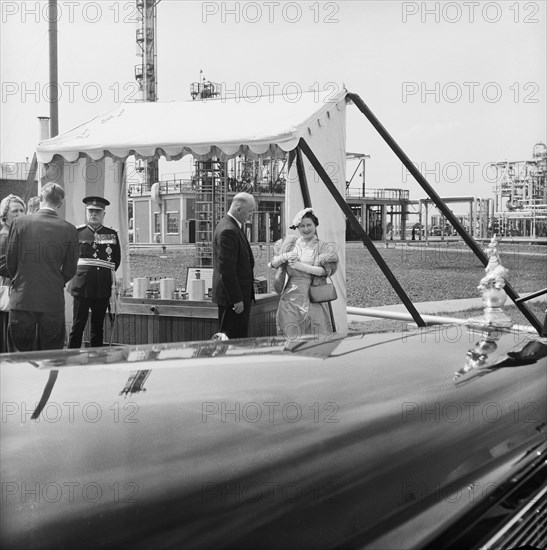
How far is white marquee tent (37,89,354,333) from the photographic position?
6477mm

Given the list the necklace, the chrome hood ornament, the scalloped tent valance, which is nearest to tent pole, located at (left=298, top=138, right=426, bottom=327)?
the scalloped tent valance

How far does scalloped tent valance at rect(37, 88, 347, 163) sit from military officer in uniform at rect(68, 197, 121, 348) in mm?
851

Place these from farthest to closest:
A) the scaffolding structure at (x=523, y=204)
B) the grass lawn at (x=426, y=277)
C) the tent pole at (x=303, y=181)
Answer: the scaffolding structure at (x=523, y=204)
the grass lawn at (x=426, y=277)
the tent pole at (x=303, y=181)

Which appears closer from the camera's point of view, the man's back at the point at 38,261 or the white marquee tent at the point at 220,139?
the man's back at the point at 38,261

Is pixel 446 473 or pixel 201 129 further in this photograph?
pixel 201 129

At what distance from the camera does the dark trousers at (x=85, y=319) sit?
607cm

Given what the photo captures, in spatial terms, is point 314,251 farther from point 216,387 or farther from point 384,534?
point 384,534

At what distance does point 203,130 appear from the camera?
6.66m

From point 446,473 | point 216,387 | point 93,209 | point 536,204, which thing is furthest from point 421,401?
point 536,204

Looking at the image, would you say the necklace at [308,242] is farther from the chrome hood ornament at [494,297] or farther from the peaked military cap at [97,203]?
the chrome hood ornament at [494,297]

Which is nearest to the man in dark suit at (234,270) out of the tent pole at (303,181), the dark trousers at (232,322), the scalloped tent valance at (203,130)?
the dark trousers at (232,322)

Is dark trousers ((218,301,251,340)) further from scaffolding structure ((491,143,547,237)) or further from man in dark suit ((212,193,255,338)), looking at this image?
scaffolding structure ((491,143,547,237))

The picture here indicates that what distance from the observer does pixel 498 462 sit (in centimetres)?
127

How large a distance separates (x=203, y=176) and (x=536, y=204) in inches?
1281
